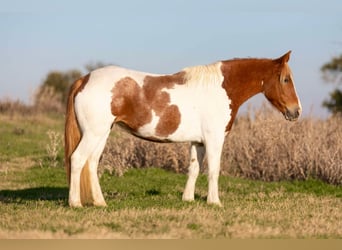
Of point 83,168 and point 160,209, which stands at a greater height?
point 83,168

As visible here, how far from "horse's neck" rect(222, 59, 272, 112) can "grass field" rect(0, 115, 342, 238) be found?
164 centimetres

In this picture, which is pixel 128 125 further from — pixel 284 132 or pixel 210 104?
pixel 284 132

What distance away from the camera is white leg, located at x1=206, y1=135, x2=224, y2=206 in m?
10.1

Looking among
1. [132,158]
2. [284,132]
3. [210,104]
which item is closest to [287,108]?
[210,104]

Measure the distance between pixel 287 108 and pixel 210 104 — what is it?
1253mm

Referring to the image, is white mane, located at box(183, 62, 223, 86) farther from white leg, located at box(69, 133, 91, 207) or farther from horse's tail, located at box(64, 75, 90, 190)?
white leg, located at box(69, 133, 91, 207)

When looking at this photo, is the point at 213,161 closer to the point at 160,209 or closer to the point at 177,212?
the point at 160,209

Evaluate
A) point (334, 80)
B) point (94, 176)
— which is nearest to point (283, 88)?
point (94, 176)

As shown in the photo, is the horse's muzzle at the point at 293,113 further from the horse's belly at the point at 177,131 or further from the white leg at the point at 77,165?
the white leg at the point at 77,165

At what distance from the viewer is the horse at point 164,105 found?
968cm

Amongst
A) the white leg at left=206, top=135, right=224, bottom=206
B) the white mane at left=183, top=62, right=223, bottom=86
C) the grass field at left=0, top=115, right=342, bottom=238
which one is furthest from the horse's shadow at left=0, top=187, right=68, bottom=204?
the white mane at left=183, top=62, right=223, bottom=86

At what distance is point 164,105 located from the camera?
32.6 feet

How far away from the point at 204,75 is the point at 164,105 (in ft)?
2.69

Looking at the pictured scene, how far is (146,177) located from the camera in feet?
48.9
